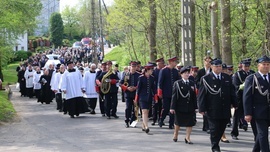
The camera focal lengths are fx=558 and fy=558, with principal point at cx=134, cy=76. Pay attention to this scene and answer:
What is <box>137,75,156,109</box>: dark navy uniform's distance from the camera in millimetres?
14594

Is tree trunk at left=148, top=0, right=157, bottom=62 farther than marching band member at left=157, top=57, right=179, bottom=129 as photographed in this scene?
Yes

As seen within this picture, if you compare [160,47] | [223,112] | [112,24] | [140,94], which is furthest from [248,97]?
[112,24]

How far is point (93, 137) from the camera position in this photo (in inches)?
545

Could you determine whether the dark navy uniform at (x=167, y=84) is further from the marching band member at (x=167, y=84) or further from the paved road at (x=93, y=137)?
the paved road at (x=93, y=137)

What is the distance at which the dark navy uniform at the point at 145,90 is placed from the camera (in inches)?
575

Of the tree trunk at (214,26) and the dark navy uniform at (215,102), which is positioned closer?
the dark navy uniform at (215,102)

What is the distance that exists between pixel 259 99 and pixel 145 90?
5.28 meters

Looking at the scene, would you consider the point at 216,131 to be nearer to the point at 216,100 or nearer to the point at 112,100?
the point at 216,100

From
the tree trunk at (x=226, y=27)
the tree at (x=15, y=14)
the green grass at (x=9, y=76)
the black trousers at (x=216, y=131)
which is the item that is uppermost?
the tree at (x=15, y=14)

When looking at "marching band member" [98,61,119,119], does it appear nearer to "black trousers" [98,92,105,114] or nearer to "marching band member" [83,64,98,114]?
"black trousers" [98,92,105,114]

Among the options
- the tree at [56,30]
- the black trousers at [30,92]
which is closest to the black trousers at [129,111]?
the black trousers at [30,92]

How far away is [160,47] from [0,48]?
37.1ft

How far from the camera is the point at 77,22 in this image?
135375 mm

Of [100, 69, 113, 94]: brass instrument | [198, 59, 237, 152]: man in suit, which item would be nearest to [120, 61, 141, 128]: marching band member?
[100, 69, 113, 94]: brass instrument
